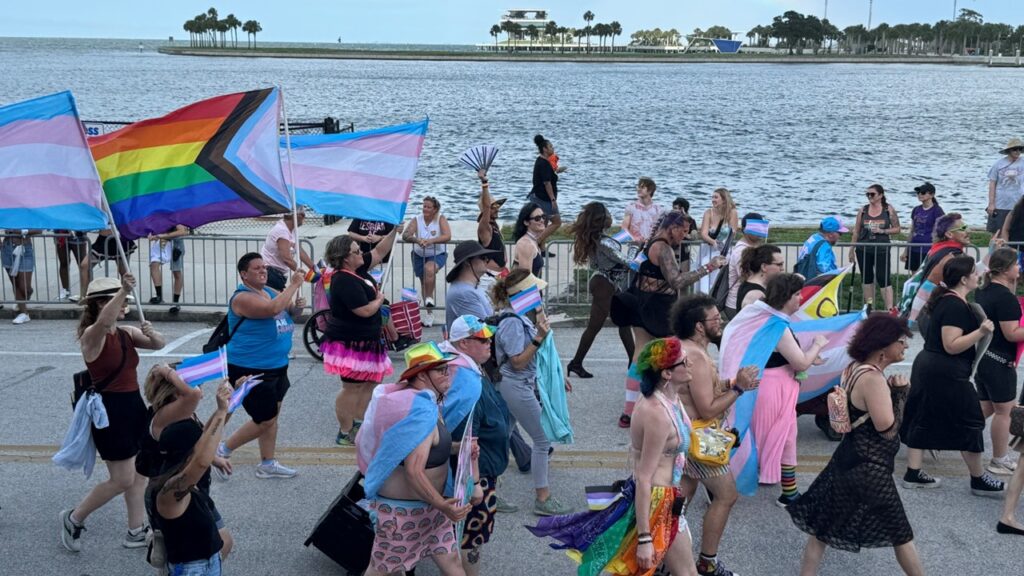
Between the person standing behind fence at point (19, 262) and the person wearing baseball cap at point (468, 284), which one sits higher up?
the person wearing baseball cap at point (468, 284)

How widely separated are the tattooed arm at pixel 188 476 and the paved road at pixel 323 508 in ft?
4.34

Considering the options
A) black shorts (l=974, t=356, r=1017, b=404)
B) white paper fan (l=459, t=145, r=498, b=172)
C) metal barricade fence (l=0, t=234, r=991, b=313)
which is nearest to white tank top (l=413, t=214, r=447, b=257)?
metal barricade fence (l=0, t=234, r=991, b=313)

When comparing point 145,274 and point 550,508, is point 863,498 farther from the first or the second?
point 145,274

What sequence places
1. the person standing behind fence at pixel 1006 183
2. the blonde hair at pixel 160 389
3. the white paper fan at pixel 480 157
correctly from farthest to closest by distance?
the person standing behind fence at pixel 1006 183
the white paper fan at pixel 480 157
the blonde hair at pixel 160 389

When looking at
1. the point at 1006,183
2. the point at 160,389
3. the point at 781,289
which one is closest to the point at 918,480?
the point at 781,289

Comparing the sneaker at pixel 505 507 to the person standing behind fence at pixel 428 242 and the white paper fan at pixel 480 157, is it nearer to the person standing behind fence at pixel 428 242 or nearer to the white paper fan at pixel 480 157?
the white paper fan at pixel 480 157

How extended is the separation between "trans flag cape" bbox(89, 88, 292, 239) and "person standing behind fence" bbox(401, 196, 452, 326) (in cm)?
431

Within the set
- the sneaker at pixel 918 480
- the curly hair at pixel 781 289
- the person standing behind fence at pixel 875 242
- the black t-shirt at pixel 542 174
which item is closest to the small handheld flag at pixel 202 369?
the curly hair at pixel 781 289

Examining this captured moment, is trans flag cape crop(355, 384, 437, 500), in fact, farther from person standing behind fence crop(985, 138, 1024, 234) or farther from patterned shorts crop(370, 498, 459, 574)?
person standing behind fence crop(985, 138, 1024, 234)

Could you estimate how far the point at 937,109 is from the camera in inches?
3314

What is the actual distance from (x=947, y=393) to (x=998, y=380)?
63cm

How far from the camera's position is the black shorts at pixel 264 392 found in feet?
25.0

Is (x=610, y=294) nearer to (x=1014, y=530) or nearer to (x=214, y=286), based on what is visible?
(x=1014, y=530)

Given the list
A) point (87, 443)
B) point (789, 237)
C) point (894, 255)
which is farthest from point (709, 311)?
point (789, 237)
